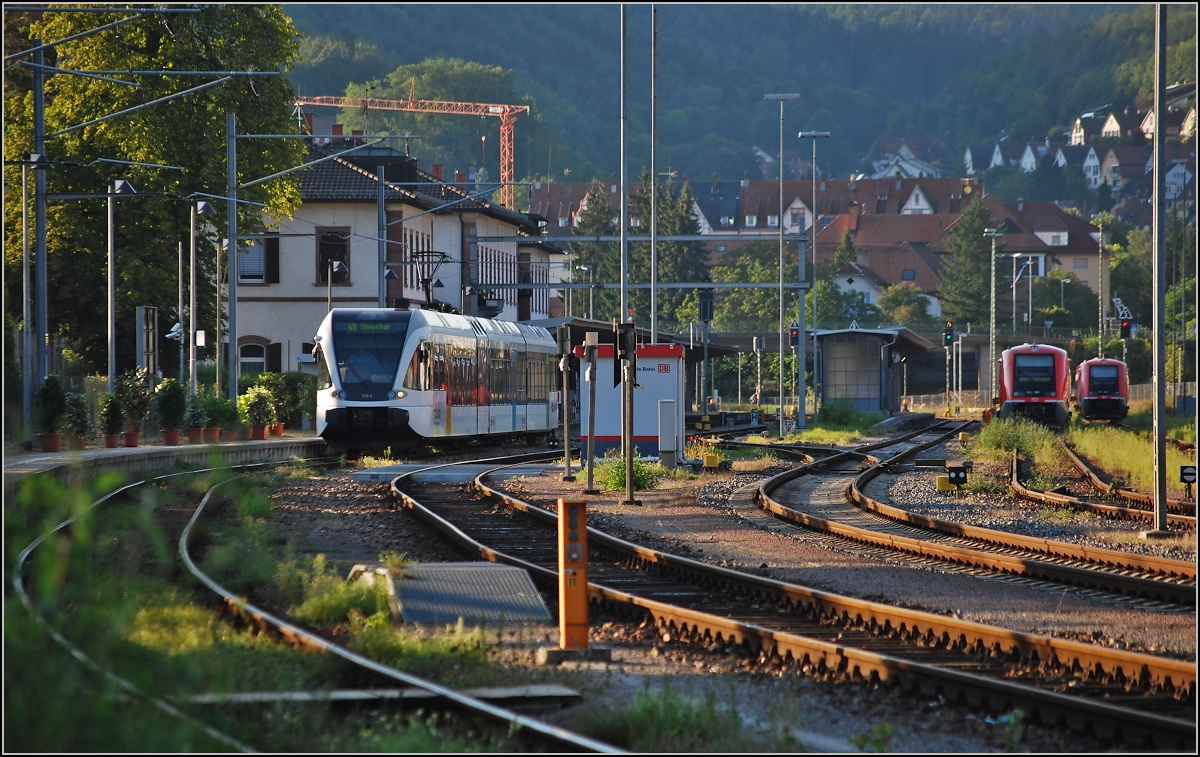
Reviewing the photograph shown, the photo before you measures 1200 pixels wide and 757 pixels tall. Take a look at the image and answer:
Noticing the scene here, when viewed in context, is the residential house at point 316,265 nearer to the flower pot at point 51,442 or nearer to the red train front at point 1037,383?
the red train front at point 1037,383

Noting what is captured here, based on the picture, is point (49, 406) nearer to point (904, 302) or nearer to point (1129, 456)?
point (1129, 456)

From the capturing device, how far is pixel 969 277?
13388 centimetres

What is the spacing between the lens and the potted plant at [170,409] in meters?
32.4

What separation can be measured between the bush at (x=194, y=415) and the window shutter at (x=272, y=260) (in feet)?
90.0

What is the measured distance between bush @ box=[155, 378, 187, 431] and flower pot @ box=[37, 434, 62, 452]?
178 inches

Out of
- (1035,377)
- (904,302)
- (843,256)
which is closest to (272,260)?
(1035,377)

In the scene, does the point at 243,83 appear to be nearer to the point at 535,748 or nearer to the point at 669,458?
the point at 669,458

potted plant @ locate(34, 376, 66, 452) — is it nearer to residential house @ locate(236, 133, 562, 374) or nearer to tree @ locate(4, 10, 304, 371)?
tree @ locate(4, 10, 304, 371)

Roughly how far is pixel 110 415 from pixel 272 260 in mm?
31177

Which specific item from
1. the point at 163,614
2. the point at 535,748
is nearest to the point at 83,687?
the point at 535,748

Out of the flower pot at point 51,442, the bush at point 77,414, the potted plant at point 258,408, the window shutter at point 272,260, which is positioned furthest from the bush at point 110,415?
the window shutter at point 272,260

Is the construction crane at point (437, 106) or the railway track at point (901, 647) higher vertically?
the construction crane at point (437, 106)

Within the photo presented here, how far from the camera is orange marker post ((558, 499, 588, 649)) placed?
9.88 meters

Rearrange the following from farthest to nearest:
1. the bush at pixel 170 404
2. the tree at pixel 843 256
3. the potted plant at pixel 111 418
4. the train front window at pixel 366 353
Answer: the tree at pixel 843 256 → the bush at pixel 170 404 → the potted plant at pixel 111 418 → the train front window at pixel 366 353
